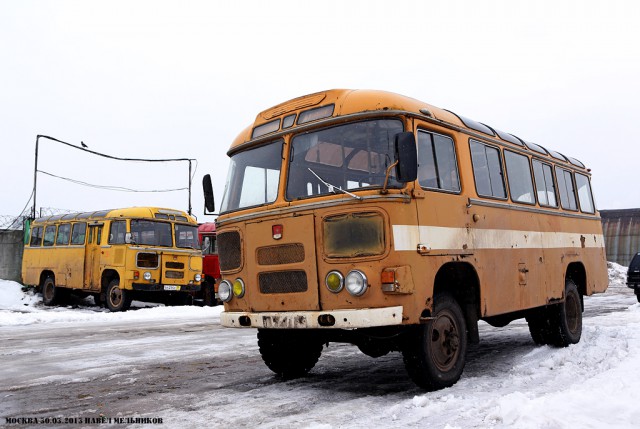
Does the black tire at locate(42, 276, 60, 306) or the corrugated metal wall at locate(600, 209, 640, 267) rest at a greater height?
the corrugated metal wall at locate(600, 209, 640, 267)

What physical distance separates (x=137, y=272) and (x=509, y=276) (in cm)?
1316

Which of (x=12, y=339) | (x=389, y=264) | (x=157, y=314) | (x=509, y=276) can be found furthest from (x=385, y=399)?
(x=157, y=314)

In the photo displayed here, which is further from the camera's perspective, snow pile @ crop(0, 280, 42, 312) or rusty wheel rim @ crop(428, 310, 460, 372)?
snow pile @ crop(0, 280, 42, 312)

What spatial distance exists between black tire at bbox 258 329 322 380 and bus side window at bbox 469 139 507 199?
8.50 ft

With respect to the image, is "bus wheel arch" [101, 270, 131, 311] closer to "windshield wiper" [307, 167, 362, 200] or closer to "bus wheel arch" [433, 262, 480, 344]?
"windshield wiper" [307, 167, 362, 200]

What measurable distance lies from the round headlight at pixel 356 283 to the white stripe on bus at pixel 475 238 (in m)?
0.41

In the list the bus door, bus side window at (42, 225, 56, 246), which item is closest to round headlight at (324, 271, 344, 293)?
the bus door

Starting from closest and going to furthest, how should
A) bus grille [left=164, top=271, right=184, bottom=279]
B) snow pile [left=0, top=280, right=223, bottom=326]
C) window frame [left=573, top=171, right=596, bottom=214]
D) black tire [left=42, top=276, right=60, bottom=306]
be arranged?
window frame [left=573, top=171, right=596, bottom=214] < snow pile [left=0, top=280, right=223, bottom=326] < bus grille [left=164, top=271, right=184, bottom=279] < black tire [left=42, top=276, right=60, bottom=306]

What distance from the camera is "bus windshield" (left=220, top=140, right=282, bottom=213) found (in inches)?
249

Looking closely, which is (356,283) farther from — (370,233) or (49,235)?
(49,235)

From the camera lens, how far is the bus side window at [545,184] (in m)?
8.45

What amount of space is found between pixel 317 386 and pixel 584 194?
6.42m

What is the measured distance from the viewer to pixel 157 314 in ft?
55.6

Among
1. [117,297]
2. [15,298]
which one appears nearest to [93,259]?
[117,297]
